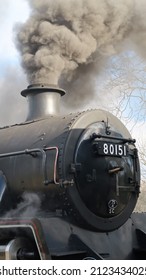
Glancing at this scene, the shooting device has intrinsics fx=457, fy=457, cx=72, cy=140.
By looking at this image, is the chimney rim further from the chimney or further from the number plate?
the number plate

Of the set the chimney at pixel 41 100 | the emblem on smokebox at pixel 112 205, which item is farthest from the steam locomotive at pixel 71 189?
the chimney at pixel 41 100

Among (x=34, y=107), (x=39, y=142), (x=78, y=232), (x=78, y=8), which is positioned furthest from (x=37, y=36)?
(x=78, y=232)

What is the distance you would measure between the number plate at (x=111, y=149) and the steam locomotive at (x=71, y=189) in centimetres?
1

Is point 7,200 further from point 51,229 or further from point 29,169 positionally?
point 51,229

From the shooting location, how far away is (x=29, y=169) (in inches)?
242

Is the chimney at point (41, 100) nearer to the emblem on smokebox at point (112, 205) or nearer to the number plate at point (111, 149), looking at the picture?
the number plate at point (111, 149)

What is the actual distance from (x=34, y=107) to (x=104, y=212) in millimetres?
2082

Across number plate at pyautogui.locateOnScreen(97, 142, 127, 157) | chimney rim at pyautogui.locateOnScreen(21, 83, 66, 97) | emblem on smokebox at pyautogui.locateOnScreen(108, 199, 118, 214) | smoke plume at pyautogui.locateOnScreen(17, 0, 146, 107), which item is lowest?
emblem on smokebox at pyautogui.locateOnScreen(108, 199, 118, 214)

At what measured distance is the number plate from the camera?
609cm

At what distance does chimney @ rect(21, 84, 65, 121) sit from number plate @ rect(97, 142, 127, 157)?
132 centimetres

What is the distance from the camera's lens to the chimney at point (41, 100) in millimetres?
7117

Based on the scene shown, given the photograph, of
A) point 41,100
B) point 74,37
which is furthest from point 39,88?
point 74,37

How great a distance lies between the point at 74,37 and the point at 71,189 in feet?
11.6

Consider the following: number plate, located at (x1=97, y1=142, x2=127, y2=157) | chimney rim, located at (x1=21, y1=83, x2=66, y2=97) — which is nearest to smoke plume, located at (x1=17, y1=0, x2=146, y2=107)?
chimney rim, located at (x1=21, y1=83, x2=66, y2=97)
